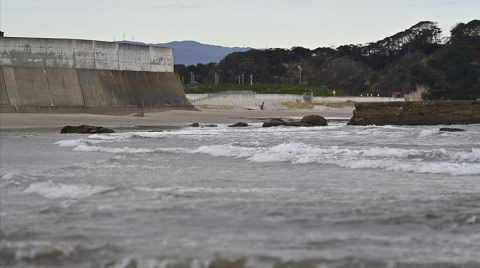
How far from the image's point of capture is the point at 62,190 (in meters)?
10.9

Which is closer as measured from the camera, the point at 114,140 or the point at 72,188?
the point at 72,188

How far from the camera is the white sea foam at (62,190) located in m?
10.5

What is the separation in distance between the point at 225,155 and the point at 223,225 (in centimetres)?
1055

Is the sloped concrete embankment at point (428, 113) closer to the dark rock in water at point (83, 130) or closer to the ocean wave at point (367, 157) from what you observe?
the dark rock in water at point (83, 130)

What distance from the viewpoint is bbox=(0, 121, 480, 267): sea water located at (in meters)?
6.83

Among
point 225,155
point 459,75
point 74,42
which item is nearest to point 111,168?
point 225,155

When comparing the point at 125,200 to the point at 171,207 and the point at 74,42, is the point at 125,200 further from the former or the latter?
the point at 74,42

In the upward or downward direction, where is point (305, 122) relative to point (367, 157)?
downward

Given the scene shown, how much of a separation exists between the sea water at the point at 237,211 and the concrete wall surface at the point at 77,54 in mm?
24412

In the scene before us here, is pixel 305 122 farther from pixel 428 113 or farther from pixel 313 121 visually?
pixel 428 113

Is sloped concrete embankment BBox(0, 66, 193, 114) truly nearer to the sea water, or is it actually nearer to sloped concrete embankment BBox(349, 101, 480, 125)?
sloped concrete embankment BBox(349, 101, 480, 125)

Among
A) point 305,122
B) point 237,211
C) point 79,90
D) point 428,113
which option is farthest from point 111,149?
point 79,90

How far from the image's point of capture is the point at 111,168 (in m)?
14.7

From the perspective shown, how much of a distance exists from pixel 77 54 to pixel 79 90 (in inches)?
88.2
